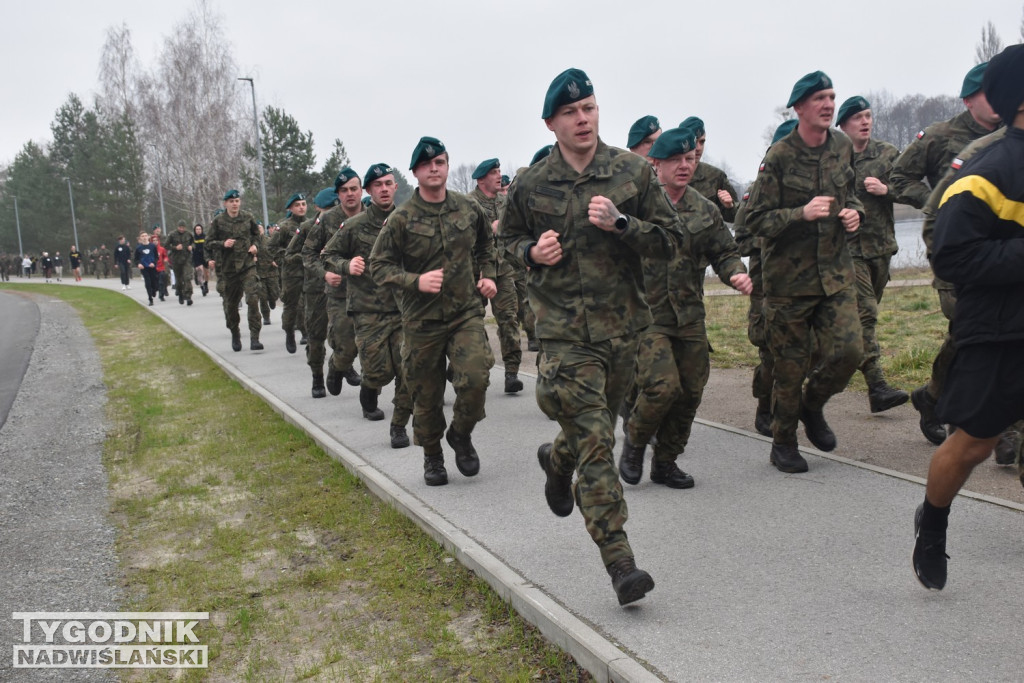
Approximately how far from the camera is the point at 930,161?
24.3ft

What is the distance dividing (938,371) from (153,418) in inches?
293

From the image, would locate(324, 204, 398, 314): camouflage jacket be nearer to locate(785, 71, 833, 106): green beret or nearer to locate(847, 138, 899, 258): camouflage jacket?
locate(785, 71, 833, 106): green beret

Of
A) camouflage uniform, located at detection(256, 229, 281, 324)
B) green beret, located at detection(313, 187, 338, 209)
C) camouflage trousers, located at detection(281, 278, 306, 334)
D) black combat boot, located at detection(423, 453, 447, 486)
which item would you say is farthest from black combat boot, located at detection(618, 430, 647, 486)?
camouflage uniform, located at detection(256, 229, 281, 324)

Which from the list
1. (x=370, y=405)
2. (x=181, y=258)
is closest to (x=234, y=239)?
(x=370, y=405)

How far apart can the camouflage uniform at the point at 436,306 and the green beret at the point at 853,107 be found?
3350 mm

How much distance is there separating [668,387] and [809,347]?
1.03m

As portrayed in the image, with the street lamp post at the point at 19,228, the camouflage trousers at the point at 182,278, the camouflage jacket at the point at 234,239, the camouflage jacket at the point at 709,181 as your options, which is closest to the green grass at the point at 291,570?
the camouflage jacket at the point at 709,181

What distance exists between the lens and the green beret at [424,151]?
6355 mm

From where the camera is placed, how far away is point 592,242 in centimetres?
444

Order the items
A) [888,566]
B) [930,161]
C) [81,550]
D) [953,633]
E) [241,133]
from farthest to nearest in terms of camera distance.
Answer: [241,133] → [930,161] → [81,550] → [888,566] → [953,633]

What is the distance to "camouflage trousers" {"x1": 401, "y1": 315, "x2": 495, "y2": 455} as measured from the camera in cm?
629

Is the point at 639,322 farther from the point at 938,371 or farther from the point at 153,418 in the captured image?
the point at 153,418

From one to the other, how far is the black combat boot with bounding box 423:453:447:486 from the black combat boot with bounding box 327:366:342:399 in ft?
11.8

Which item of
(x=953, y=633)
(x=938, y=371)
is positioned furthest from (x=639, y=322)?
Answer: (x=938, y=371)
